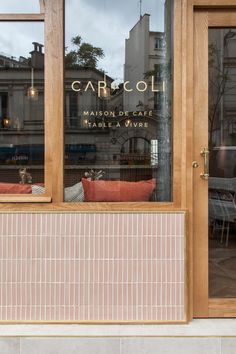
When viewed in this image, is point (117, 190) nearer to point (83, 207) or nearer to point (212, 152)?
point (83, 207)

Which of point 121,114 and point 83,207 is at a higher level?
point 121,114

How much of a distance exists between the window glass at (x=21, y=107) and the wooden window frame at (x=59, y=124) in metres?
0.09

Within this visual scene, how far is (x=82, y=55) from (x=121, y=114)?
716mm

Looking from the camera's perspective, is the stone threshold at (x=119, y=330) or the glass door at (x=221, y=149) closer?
the stone threshold at (x=119, y=330)

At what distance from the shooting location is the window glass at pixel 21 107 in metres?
2.91

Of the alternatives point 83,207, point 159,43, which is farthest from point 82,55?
point 83,207

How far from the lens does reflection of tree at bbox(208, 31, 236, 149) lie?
9.38 feet

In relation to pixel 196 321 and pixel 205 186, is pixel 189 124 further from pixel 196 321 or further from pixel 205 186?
pixel 196 321

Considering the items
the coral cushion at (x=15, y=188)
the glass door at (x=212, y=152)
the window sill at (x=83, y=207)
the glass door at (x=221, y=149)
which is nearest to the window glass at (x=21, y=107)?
the coral cushion at (x=15, y=188)

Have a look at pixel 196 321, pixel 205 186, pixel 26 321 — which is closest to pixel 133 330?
pixel 196 321

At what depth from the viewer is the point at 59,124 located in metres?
2.79

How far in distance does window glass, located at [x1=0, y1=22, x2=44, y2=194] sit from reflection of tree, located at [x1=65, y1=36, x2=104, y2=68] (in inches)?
8.6

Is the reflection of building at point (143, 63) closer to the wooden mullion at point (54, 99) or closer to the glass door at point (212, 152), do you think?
the glass door at point (212, 152)

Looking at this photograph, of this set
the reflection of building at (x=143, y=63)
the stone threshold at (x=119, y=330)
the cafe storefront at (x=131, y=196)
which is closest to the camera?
the stone threshold at (x=119, y=330)
